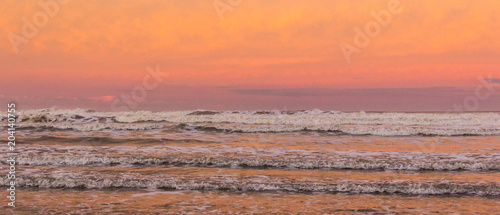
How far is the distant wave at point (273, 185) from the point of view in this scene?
10852mm

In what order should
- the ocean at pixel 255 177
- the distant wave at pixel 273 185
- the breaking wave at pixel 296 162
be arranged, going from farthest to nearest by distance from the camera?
the breaking wave at pixel 296 162, the distant wave at pixel 273 185, the ocean at pixel 255 177

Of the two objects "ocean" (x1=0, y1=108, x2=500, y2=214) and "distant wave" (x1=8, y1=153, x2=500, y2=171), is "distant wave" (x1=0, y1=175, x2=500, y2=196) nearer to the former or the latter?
"ocean" (x1=0, y1=108, x2=500, y2=214)

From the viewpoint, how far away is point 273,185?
37.1ft

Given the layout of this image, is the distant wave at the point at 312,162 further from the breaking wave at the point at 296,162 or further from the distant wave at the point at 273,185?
the distant wave at the point at 273,185

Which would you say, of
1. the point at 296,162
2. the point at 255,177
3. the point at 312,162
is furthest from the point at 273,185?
the point at 312,162

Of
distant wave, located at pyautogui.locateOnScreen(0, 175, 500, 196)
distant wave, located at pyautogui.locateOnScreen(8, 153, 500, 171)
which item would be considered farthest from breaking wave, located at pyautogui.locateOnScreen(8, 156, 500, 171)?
distant wave, located at pyautogui.locateOnScreen(0, 175, 500, 196)

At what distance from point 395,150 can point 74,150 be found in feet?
45.3

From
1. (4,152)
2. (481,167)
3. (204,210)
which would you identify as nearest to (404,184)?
(481,167)

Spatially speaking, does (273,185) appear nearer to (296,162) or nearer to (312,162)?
(296,162)

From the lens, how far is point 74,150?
18156 millimetres

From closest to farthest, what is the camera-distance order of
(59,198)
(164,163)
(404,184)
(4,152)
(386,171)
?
(59,198)
(404,184)
(386,171)
(164,163)
(4,152)

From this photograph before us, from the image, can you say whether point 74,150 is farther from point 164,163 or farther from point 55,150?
point 164,163

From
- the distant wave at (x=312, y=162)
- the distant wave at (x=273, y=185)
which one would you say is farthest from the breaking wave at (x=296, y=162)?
the distant wave at (x=273, y=185)

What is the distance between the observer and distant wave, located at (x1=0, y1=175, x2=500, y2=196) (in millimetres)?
10852
